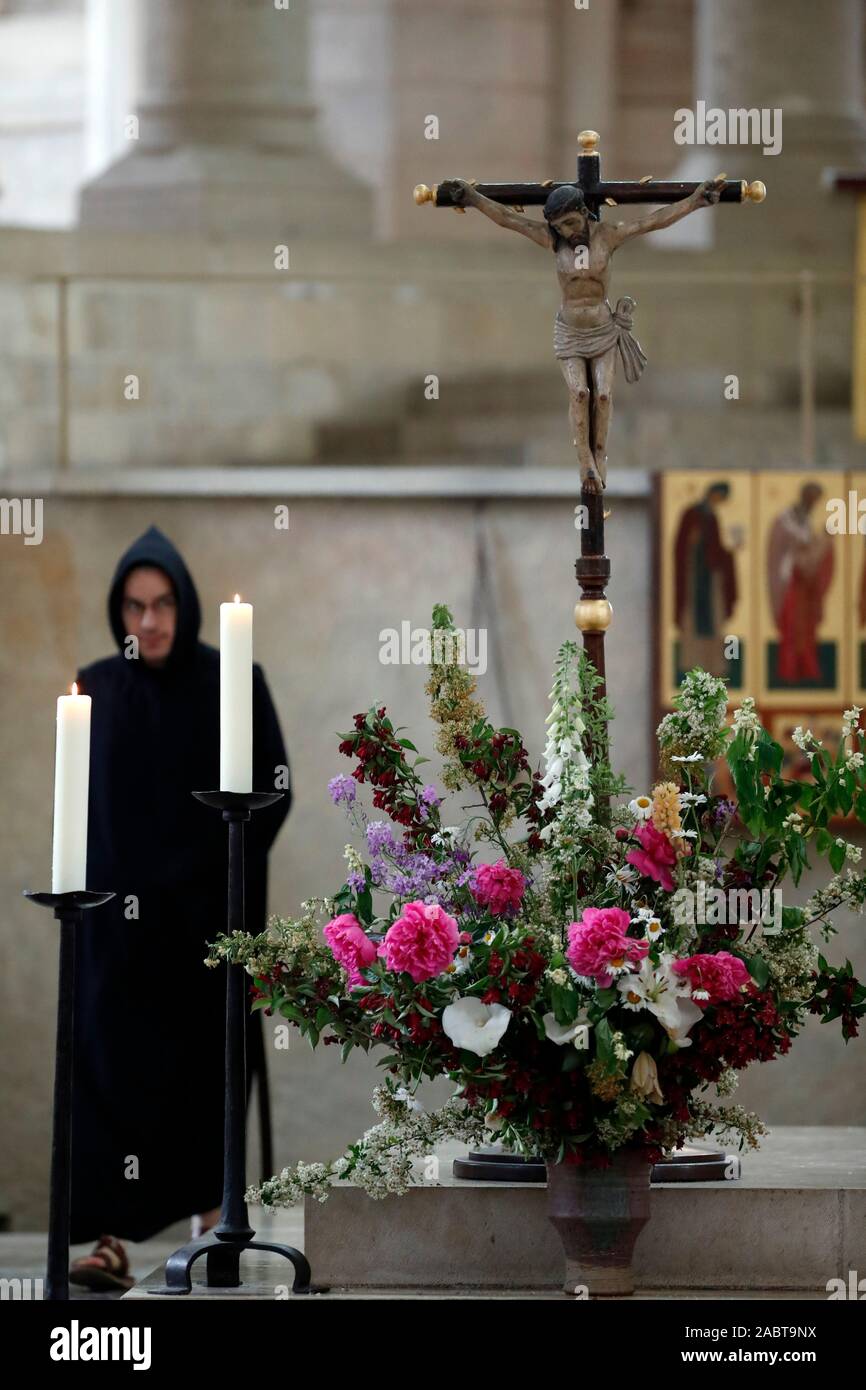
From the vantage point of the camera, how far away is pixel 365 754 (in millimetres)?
4086

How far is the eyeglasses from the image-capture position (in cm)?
671

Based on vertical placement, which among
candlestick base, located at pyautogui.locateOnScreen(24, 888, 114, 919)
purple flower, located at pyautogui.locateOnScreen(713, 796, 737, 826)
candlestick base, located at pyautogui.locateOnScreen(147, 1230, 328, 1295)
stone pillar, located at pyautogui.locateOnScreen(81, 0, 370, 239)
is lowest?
candlestick base, located at pyautogui.locateOnScreen(147, 1230, 328, 1295)

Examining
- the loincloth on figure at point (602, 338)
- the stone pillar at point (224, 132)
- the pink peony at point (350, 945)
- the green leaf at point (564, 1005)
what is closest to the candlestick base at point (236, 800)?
the pink peony at point (350, 945)

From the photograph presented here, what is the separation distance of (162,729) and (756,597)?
3058 millimetres

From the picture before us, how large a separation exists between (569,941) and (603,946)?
0.06 metres

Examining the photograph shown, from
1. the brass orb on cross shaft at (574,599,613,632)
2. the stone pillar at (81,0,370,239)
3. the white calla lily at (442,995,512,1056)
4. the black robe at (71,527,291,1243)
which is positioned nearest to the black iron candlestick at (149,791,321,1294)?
the white calla lily at (442,995,512,1056)

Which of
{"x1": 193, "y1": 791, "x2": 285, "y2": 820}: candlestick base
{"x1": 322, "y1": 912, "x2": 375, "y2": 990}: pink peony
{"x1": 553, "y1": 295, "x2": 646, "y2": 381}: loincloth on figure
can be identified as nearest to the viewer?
{"x1": 322, "y1": 912, "x2": 375, "y2": 990}: pink peony

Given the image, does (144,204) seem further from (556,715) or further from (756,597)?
(556,715)

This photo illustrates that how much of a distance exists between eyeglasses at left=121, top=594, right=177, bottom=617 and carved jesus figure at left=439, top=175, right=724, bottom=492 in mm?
2403

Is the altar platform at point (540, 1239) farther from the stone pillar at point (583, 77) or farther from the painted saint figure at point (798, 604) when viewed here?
the stone pillar at point (583, 77)

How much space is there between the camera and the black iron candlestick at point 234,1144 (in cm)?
400

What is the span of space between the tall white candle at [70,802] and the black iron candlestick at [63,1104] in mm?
36

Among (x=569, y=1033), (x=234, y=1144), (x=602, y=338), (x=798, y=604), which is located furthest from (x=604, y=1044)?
(x=798, y=604)

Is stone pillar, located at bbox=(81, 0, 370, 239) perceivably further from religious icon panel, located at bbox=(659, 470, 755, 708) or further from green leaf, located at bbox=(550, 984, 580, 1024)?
green leaf, located at bbox=(550, 984, 580, 1024)
